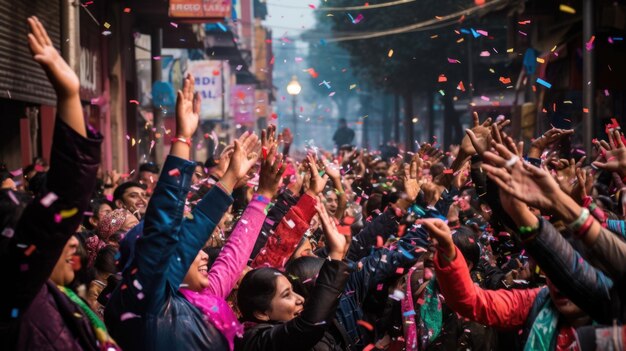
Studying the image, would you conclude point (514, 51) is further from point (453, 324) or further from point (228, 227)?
point (453, 324)

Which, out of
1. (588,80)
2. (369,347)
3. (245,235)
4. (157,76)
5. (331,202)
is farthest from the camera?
(157,76)

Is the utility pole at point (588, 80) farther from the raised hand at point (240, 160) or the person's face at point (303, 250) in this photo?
the raised hand at point (240, 160)

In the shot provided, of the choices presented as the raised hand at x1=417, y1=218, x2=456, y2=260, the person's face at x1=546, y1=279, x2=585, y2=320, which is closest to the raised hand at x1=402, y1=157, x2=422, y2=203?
the raised hand at x1=417, y1=218, x2=456, y2=260

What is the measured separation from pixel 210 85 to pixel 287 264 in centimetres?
2534

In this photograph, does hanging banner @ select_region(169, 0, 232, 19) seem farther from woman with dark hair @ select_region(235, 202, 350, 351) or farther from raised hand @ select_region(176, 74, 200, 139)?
raised hand @ select_region(176, 74, 200, 139)

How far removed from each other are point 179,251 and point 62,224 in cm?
97

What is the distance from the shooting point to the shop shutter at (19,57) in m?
Result: 11.3

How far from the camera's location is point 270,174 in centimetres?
513

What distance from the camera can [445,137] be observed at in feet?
146

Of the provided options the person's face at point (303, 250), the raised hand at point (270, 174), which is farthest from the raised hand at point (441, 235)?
the person's face at point (303, 250)

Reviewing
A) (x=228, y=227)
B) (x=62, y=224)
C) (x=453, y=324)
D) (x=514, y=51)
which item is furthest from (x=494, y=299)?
(x=514, y=51)

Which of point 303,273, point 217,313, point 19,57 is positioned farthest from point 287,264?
point 19,57

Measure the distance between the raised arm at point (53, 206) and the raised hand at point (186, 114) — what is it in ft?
2.42

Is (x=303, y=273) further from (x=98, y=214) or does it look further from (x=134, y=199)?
(x=134, y=199)
